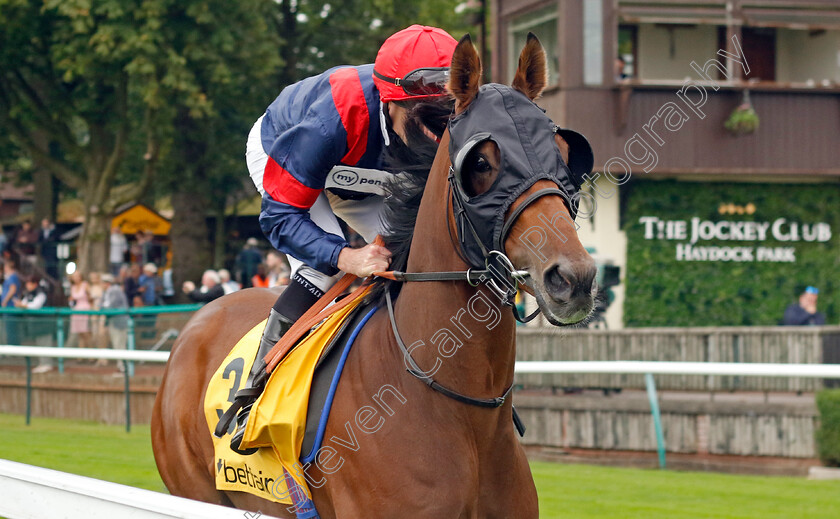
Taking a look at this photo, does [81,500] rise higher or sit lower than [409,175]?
lower

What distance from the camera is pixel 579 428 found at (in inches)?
326

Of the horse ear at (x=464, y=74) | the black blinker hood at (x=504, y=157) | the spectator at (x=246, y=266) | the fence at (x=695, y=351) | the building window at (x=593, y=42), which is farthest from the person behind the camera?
the spectator at (x=246, y=266)

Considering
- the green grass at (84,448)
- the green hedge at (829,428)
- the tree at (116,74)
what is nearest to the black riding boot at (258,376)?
the green grass at (84,448)

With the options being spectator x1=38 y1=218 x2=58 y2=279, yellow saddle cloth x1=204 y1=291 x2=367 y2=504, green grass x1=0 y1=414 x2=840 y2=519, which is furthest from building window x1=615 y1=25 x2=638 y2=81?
yellow saddle cloth x1=204 y1=291 x2=367 y2=504

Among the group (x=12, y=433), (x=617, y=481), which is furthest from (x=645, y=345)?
(x=12, y=433)

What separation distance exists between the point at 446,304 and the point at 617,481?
175 inches

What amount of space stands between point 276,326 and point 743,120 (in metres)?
13.2


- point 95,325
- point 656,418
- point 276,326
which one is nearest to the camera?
point 276,326

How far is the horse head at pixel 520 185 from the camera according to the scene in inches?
84.2

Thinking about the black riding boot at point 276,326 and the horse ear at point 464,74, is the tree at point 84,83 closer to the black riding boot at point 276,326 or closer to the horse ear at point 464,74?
the black riding boot at point 276,326

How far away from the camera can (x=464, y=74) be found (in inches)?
95.7

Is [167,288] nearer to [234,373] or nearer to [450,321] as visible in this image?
[234,373]

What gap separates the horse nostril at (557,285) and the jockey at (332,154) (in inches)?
28.6

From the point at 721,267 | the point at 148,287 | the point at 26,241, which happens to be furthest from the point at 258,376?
the point at 26,241
